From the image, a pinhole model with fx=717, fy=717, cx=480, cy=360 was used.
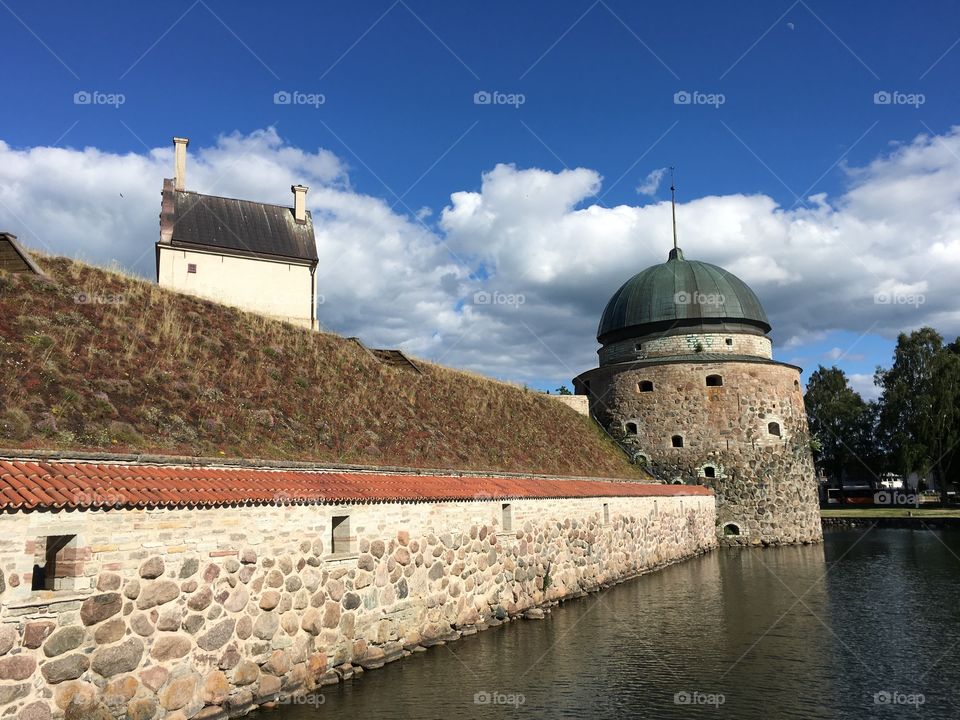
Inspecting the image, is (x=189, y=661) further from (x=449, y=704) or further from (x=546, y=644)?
(x=546, y=644)

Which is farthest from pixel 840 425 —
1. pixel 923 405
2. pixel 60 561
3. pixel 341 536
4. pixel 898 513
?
pixel 60 561

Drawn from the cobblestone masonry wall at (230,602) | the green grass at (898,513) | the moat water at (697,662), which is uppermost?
the cobblestone masonry wall at (230,602)

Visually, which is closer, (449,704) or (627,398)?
(449,704)

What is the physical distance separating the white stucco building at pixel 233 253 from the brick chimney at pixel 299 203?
978 millimetres

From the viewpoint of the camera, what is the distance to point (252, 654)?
9312 millimetres

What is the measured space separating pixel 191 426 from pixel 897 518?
1828 inches

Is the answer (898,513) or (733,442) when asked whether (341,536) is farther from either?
(898,513)

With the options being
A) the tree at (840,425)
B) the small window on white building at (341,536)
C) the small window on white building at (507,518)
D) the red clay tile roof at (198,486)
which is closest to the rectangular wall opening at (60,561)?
the red clay tile roof at (198,486)

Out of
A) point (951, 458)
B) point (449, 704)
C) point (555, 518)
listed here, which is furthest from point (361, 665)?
point (951, 458)

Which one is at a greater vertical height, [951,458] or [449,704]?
[951,458]

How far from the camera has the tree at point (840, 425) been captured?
2514 inches

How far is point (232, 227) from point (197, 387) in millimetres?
14134

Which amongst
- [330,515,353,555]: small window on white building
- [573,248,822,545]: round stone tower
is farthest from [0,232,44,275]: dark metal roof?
[573,248,822,545]: round stone tower

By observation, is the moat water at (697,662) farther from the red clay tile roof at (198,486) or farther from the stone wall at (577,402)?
the stone wall at (577,402)
